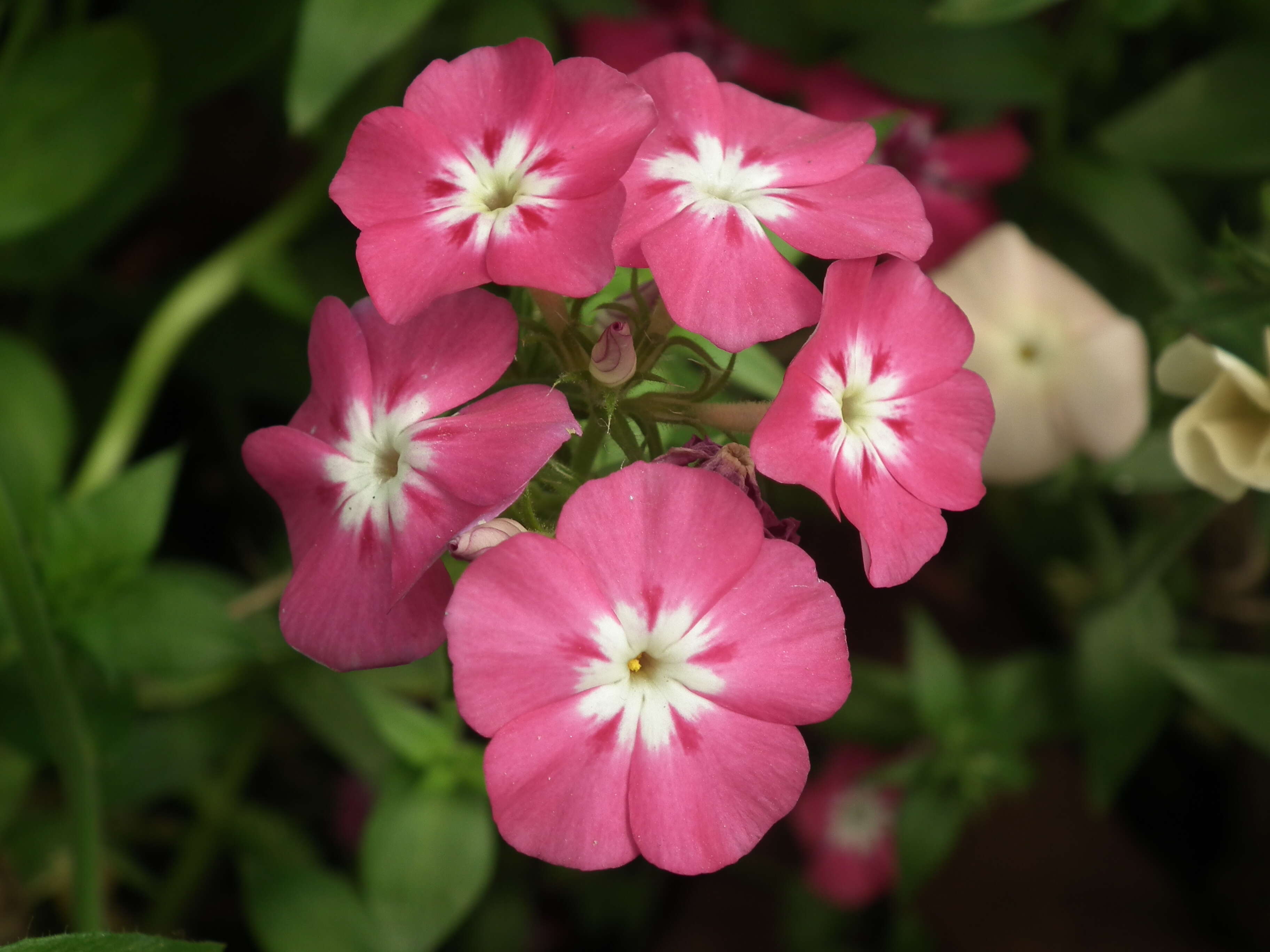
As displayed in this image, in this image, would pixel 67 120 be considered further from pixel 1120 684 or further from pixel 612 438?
pixel 1120 684

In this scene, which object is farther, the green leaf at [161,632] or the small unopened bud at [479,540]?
the green leaf at [161,632]

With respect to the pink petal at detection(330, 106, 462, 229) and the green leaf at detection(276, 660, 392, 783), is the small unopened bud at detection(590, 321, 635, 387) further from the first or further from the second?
the green leaf at detection(276, 660, 392, 783)

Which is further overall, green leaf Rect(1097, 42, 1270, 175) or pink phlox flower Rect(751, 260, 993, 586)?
green leaf Rect(1097, 42, 1270, 175)

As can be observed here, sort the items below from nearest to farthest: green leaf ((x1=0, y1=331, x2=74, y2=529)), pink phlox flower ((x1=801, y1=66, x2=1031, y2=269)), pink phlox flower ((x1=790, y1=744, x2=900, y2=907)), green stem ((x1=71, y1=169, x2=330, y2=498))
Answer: green leaf ((x1=0, y1=331, x2=74, y2=529)) < green stem ((x1=71, y1=169, x2=330, y2=498)) < pink phlox flower ((x1=801, y1=66, x2=1031, y2=269)) < pink phlox flower ((x1=790, y1=744, x2=900, y2=907))

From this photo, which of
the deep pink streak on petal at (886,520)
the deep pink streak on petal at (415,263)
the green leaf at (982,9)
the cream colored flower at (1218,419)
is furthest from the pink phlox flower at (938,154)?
the deep pink streak on petal at (415,263)

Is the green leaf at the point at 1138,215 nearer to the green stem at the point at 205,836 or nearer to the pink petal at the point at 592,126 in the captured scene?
the pink petal at the point at 592,126

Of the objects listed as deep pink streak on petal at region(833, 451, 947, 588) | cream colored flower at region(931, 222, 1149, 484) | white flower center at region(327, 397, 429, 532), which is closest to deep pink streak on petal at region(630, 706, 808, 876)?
deep pink streak on petal at region(833, 451, 947, 588)

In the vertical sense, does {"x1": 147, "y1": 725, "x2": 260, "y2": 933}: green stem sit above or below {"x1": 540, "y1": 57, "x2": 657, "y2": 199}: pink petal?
below
